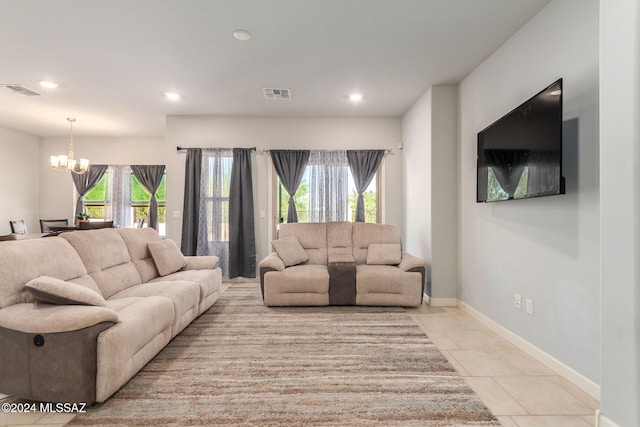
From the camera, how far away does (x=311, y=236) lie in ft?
14.9

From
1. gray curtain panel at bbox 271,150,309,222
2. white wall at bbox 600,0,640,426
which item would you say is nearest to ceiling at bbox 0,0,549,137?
gray curtain panel at bbox 271,150,309,222

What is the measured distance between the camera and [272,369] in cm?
230

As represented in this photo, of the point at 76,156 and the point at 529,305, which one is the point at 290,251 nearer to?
the point at 529,305

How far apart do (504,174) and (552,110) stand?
2.31 ft

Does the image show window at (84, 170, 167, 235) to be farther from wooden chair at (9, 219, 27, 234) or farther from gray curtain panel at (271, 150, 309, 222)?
Result: gray curtain panel at (271, 150, 309, 222)

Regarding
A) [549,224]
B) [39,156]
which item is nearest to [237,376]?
[549,224]

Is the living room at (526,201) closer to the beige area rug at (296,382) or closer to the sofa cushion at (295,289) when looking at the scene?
the beige area rug at (296,382)

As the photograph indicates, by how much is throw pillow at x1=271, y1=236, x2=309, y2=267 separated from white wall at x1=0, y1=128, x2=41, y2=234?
5543 mm

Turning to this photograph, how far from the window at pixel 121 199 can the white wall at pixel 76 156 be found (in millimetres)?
280

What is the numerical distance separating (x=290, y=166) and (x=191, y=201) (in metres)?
1.72

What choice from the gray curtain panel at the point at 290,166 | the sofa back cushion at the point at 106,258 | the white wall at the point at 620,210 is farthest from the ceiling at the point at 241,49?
the sofa back cushion at the point at 106,258

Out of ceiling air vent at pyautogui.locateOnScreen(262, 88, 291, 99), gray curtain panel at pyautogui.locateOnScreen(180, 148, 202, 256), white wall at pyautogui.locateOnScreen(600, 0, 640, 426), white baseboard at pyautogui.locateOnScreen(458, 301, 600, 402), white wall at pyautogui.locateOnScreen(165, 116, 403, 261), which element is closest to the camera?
white wall at pyautogui.locateOnScreen(600, 0, 640, 426)

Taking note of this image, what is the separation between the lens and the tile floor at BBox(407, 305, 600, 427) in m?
1.79

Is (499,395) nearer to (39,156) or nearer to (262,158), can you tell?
(262,158)
